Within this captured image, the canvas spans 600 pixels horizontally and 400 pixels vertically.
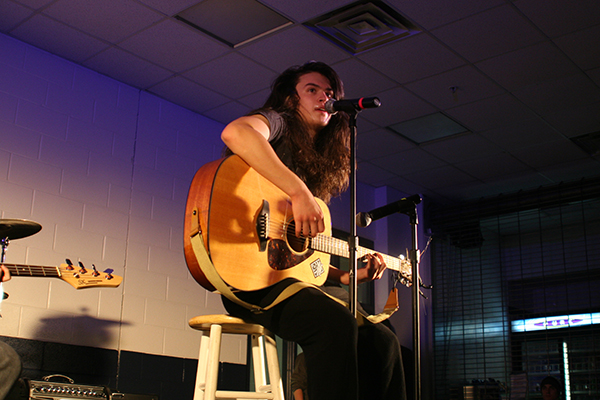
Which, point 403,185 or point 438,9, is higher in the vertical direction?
point 438,9

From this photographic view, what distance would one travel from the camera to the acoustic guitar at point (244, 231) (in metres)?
1.91

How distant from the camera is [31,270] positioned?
343cm

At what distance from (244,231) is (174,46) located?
2.83 m

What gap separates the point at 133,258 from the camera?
472cm

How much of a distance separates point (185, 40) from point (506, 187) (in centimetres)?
441

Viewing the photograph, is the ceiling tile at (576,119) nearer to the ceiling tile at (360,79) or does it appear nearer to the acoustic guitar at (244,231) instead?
the ceiling tile at (360,79)

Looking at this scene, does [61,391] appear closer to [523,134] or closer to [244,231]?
[244,231]

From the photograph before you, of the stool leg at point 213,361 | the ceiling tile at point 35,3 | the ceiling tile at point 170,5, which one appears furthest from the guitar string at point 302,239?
the ceiling tile at point 35,3

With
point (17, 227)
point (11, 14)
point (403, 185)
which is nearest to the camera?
point (17, 227)

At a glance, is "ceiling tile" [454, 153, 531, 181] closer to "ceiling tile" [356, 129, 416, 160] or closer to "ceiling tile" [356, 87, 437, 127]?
"ceiling tile" [356, 129, 416, 160]

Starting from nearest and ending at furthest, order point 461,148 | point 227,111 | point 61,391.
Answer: point 61,391 < point 227,111 < point 461,148

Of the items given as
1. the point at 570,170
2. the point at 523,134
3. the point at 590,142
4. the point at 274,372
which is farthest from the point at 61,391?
the point at 570,170

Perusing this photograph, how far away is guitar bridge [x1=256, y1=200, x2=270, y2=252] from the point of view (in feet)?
6.68

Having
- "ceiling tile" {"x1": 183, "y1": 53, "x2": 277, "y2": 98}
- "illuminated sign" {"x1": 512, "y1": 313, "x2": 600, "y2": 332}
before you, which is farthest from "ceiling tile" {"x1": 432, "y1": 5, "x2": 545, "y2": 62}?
"illuminated sign" {"x1": 512, "y1": 313, "x2": 600, "y2": 332}
